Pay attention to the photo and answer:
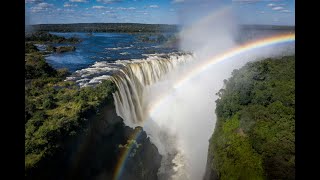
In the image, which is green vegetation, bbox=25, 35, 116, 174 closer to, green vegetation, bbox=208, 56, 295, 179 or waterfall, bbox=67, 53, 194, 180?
waterfall, bbox=67, 53, 194, 180

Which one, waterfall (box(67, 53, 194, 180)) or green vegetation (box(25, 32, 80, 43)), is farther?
green vegetation (box(25, 32, 80, 43))

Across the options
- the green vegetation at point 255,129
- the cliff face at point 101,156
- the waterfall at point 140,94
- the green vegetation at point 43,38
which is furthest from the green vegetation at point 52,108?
the green vegetation at point 43,38

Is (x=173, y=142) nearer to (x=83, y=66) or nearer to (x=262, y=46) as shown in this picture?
(x=83, y=66)

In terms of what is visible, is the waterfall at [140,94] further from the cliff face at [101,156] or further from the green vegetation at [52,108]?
the green vegetation at [52,108]

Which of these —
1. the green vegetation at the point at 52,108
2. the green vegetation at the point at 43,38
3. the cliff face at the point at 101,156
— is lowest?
the cliff face at the point at 101,156

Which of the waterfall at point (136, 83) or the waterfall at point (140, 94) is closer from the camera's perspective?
the waterfall at point (136, 83)

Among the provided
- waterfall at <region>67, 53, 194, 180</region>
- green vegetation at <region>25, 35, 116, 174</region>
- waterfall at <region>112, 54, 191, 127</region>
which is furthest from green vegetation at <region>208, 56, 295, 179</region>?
green vegetation at <region>25, 35, 116, 174</region>
